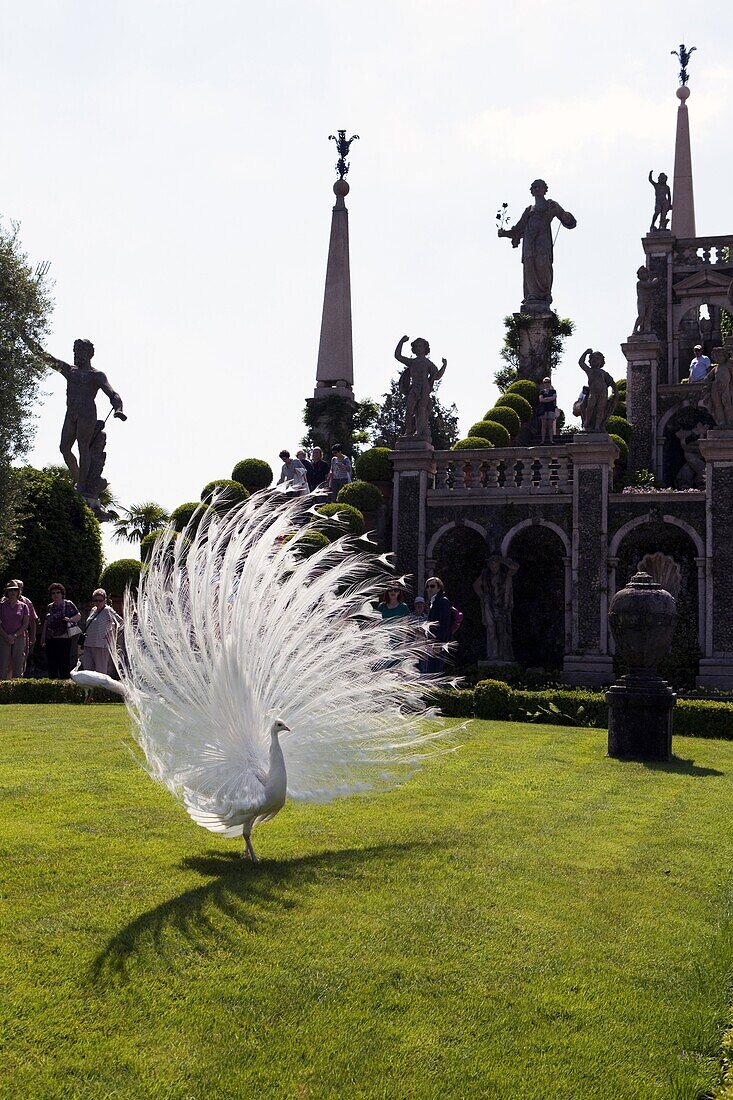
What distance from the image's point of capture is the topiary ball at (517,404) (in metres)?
32.6

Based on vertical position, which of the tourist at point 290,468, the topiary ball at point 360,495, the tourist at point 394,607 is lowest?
the tourist at point 394,607

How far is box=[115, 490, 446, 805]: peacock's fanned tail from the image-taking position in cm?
657

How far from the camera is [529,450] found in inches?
1065

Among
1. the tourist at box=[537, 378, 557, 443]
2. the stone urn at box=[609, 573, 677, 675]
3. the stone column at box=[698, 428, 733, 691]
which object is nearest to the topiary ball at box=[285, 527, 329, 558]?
the stone urn at box=[609, 573, 677, 675]

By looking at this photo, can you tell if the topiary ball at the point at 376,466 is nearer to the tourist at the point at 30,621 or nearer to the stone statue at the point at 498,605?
the stone statue at the point at 498,605

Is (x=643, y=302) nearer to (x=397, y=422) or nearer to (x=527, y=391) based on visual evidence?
(x=527, y=391)

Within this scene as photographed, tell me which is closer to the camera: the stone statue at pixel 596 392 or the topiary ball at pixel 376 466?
the stone statue at pixel 596 392

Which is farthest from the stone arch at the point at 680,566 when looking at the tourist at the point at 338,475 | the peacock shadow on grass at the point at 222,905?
the peacock shadow on grass at the point at 222,905

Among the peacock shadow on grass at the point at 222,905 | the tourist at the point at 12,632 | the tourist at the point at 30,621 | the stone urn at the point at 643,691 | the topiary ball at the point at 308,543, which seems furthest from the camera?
the tourist at the point at 30,621

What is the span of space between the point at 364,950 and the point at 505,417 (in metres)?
27.0

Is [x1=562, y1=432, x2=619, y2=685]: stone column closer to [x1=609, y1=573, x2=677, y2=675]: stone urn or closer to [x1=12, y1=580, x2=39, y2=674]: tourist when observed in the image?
[x1=12, y1=580, x2=39, y2=674]: tourist

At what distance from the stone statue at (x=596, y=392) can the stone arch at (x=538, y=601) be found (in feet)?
9.88

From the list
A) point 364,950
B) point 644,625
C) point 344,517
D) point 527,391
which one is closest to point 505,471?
point 344,517

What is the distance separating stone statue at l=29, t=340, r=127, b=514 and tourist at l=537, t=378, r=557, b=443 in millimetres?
12341
